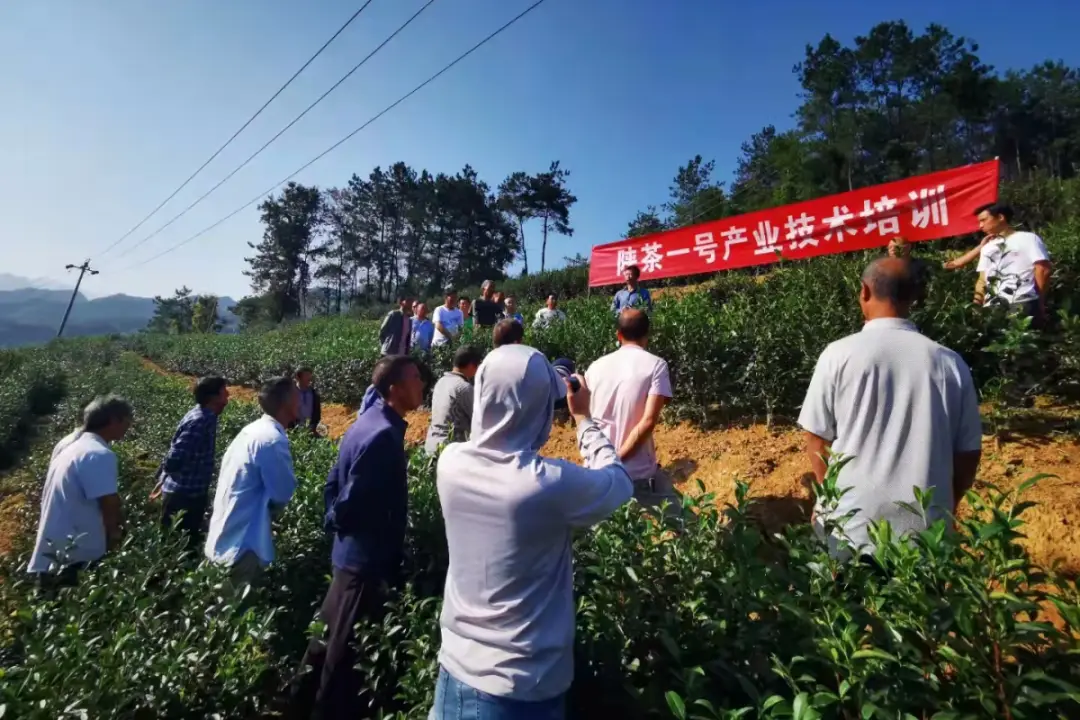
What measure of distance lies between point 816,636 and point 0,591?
3781 mm

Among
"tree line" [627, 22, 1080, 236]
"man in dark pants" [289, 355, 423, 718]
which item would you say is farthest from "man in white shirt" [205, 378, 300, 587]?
"tree line" [627, 22, 1080, 236]

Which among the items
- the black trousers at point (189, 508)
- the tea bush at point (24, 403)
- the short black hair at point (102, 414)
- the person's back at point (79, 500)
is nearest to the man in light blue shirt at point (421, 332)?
the black trousers at point (189, 508)

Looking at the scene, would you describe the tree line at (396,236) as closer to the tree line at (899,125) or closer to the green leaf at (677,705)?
the tree line at (899,125)

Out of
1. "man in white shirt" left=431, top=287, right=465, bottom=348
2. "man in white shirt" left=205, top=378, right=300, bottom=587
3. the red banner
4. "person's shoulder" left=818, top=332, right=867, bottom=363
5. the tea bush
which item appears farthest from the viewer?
the tea bush

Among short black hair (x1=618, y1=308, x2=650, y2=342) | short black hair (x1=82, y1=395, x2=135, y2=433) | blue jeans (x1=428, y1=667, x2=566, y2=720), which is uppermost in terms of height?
short black hair (x1=618, y1=308, x2=650, y2=342)

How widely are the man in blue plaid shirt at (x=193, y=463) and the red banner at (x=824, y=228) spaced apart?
565cm

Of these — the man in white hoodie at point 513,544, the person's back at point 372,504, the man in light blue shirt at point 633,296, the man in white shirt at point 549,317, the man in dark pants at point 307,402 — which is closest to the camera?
the man in white hoodie at point 513,544

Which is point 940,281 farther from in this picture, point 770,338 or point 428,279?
point 428,279

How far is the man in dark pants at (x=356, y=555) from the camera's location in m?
2.65

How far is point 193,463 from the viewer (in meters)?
4.43

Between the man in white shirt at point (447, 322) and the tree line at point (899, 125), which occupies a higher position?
the tree line at point (899, 125)

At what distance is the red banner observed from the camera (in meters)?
6.77

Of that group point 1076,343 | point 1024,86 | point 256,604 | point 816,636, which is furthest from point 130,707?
point 1024,86

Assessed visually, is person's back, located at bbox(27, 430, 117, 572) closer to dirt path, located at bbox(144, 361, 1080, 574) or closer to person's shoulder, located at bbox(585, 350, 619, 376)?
person's shoulder, located at bbox(585, 350, 619, 376)
